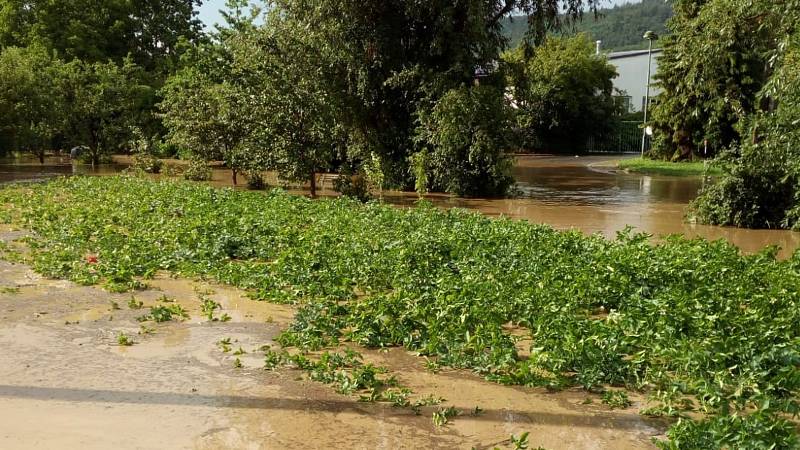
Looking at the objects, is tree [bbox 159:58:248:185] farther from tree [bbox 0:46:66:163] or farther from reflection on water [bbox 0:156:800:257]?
tree [bbox 0:46:66:163]

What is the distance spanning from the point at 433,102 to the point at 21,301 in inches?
591

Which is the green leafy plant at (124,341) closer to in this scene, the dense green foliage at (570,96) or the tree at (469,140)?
the tree at (469,140)

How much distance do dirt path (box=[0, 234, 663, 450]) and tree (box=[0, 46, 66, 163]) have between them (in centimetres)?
2663

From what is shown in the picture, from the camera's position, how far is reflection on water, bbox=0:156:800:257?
15275 mm

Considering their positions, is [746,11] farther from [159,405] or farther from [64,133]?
[64,133]

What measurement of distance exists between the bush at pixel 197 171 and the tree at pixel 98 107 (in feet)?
29.9

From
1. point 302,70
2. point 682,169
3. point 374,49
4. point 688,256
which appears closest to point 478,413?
point 688,256

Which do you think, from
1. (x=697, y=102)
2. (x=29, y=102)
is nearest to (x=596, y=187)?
(x=697, y=102)

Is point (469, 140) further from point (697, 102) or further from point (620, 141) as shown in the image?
point (620, 141)

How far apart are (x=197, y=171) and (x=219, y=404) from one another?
67.4 ft

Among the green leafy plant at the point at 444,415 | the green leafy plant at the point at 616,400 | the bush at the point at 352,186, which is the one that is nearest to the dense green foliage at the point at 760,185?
the bush at the point at 352,186

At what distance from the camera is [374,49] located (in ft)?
72.1

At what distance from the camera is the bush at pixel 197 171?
24609mm

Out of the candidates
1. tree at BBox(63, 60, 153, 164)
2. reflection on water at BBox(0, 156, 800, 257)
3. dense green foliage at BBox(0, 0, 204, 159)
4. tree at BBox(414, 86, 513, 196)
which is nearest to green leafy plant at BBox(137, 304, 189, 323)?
reflection on water at BBox(0, 156, 800, 257)
